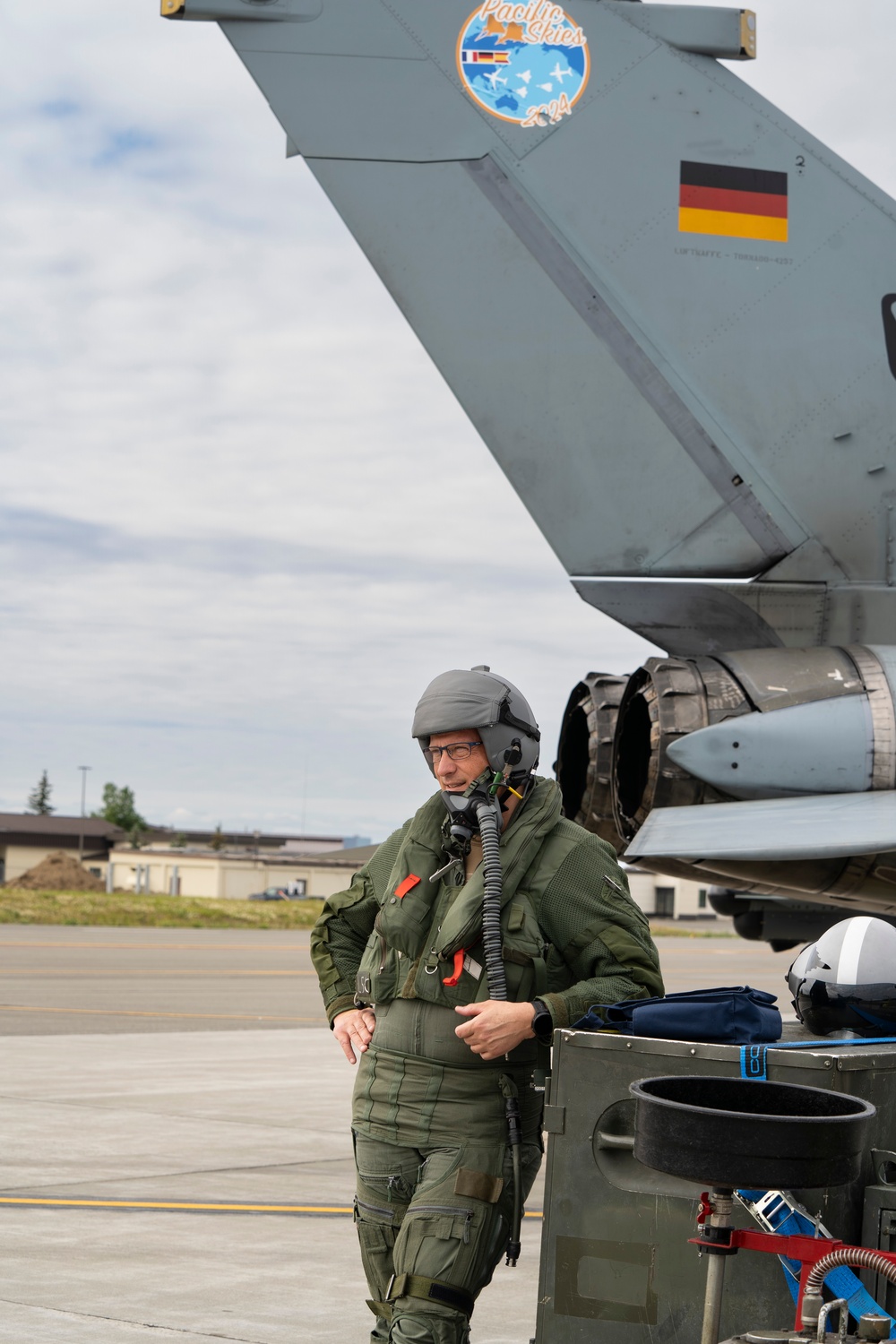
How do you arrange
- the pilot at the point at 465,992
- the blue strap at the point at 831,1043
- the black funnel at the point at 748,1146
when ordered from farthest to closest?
the pilot at the point at 465,992
the blue strap at the point at 831,1043
the black funnel at the point at 748,1146

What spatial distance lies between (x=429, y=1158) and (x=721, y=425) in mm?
4611

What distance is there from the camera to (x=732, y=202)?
7.52 metres

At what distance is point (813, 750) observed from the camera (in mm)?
6629

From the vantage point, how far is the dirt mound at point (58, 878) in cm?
6812

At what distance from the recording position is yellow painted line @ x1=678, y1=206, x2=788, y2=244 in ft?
24.5

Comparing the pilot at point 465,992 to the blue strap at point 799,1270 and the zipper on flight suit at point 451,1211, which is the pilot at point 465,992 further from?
the blue strap at point 799,1270

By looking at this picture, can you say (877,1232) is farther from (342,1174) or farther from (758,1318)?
(342,1174)

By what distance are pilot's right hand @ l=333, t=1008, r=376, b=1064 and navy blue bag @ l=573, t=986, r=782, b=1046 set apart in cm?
64

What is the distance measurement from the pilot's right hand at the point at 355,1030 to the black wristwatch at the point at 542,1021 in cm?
52

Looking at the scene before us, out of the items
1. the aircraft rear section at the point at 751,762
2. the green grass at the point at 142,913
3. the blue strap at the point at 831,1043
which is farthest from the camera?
the green grass at the point at 142,913

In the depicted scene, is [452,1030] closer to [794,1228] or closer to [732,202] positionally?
[794,1228]

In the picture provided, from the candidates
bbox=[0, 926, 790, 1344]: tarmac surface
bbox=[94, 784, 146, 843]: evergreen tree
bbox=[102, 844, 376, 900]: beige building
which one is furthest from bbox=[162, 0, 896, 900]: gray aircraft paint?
bbox=[94, 784, 146, 843]: evergreen tree

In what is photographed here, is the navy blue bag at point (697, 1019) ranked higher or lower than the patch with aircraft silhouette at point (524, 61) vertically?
lower

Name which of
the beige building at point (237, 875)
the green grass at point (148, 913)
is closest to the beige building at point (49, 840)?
the beige building at point (237, 875)
